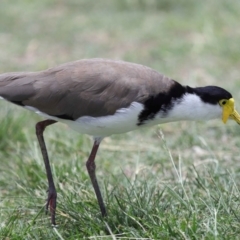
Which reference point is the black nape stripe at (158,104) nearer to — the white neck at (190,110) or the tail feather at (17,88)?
the white neck at (190,110)

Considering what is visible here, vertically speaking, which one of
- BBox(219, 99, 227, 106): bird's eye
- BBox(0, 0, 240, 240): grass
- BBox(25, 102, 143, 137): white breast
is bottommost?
BBox(0, 0, 240, 240): grass

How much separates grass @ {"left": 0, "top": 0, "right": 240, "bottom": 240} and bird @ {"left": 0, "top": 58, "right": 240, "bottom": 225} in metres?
0.23

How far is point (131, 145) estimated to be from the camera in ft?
18.4

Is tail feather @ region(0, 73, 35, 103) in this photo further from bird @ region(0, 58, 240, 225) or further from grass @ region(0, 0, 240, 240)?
grass @ region(0, 0, 240, 240)

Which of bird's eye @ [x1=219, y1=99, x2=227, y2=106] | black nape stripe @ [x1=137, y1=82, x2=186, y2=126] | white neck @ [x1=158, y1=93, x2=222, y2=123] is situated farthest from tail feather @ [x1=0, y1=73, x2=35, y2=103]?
bird's eye @ [x1=219, y1=99, x2=227, y2=106]

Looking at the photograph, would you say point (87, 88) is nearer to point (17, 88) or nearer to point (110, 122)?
point (110, 122)

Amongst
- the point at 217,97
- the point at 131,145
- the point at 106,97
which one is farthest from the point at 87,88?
the point at 131,145

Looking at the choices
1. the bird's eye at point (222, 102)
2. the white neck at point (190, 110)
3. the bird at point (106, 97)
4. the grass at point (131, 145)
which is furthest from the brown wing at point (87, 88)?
the grass at point (131, 145)

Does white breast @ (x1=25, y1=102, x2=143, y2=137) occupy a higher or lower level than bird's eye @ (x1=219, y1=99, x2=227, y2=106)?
lower

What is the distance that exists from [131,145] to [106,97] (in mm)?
1977

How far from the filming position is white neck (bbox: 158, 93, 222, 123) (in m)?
3.70

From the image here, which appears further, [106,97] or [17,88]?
[17,88]

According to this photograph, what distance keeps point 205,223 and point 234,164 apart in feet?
4.67

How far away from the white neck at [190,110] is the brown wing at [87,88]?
117 millimetres
